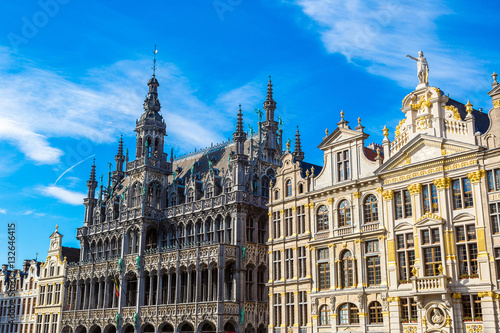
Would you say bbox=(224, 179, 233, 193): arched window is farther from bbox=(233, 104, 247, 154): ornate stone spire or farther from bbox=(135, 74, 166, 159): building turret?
bbox=(135, 74, 166, 159): building turret

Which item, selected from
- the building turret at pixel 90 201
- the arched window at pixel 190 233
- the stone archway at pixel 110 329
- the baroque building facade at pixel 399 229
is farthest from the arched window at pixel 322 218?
the building turret at pixel 90 201

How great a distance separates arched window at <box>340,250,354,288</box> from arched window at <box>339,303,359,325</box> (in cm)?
148

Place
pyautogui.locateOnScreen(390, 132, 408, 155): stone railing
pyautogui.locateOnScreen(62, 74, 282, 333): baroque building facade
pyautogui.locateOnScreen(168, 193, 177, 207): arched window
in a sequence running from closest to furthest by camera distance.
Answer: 1. pyautogui.locateOnScreen(390, 132, 408, 155): stone railing
2. pyautogui.locateOnScreen(62, 74, 282, 333): baroque building facade
3. pyautogui.locateOnScreen(168, 193, 177, 207): arched window

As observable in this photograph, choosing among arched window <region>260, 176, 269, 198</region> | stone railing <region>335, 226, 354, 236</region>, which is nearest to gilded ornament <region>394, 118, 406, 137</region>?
stone railing <region>335, 226, 354, 236</region>

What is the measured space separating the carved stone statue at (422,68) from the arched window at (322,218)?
12.0 metres

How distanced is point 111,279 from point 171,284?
29.1 ft

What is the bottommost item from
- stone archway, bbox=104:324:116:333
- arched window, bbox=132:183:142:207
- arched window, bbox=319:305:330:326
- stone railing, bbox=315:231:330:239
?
stone archway, bbox=104:324:116:333

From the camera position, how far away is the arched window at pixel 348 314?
41.1 metres

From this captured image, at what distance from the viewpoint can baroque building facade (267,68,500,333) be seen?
116 ft

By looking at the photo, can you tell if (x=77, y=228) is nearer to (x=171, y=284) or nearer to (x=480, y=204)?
(x=171, y=284)

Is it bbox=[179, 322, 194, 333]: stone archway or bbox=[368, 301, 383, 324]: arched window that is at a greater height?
bbox=[368, 301, 383, 324]: arched window

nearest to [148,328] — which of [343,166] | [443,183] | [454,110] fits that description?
[343,166]

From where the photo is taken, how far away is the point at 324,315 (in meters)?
43.1

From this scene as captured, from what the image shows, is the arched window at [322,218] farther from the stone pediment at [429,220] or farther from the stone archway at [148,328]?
the stone archway at [148,328]
